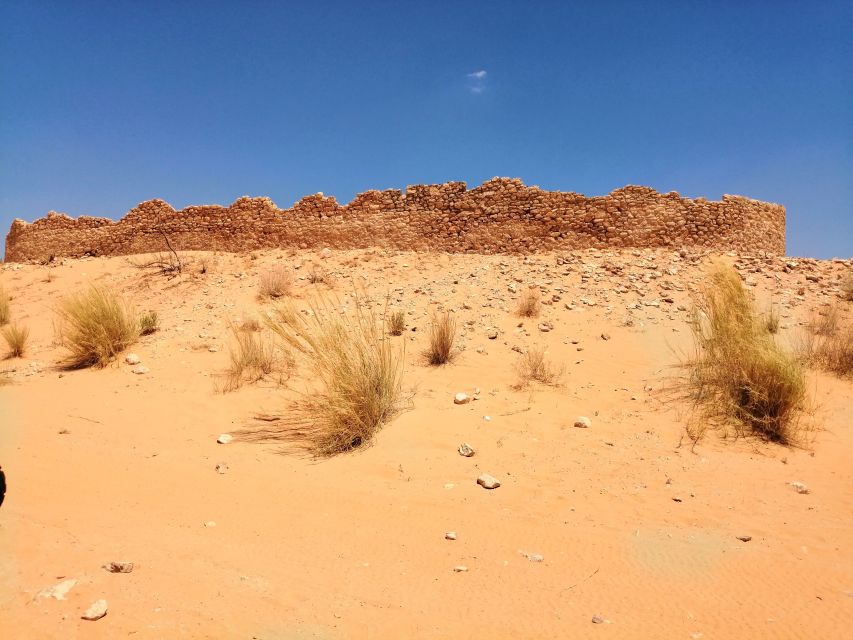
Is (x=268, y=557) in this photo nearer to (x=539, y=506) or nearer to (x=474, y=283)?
(x=539, y=506)

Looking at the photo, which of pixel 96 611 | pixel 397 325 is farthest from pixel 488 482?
pixel 397 325

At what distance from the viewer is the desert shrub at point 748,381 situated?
17.3ft

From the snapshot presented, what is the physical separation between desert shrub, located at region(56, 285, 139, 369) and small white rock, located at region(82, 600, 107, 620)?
6556 millimetres

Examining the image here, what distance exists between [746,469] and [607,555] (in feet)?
7.20

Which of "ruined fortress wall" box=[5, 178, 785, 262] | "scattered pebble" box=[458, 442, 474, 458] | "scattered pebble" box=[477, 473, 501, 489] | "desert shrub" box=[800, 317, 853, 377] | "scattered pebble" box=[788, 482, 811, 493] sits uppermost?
"ruined fortress wall" box=[5, 178, 785, 262]

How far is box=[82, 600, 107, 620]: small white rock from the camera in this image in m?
2.20

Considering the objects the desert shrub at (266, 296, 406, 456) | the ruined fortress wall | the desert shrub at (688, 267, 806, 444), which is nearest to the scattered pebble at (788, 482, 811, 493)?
the desert shrub at (688, 267, 806, 444)

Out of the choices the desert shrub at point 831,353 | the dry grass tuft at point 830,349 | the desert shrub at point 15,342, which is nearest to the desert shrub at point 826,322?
the dry grass tuft at point 830,349

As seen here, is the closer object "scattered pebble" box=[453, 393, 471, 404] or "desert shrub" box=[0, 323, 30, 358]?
"scattered pebble" box=[453, 393, 471, 404]

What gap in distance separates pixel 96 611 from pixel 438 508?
2.08 meters

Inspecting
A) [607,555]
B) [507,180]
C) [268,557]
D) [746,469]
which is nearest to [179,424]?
[268,557]

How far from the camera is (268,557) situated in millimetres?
2979

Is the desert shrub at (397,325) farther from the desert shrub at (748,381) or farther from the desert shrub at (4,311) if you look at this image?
the desert shrub at (4,311)

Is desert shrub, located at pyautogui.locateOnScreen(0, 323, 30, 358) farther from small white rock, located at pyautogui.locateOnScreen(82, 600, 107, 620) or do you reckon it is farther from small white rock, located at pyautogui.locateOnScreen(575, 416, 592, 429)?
small white rock, located at pyautogui.locateOnScreen(575, 416, 592, 429)
